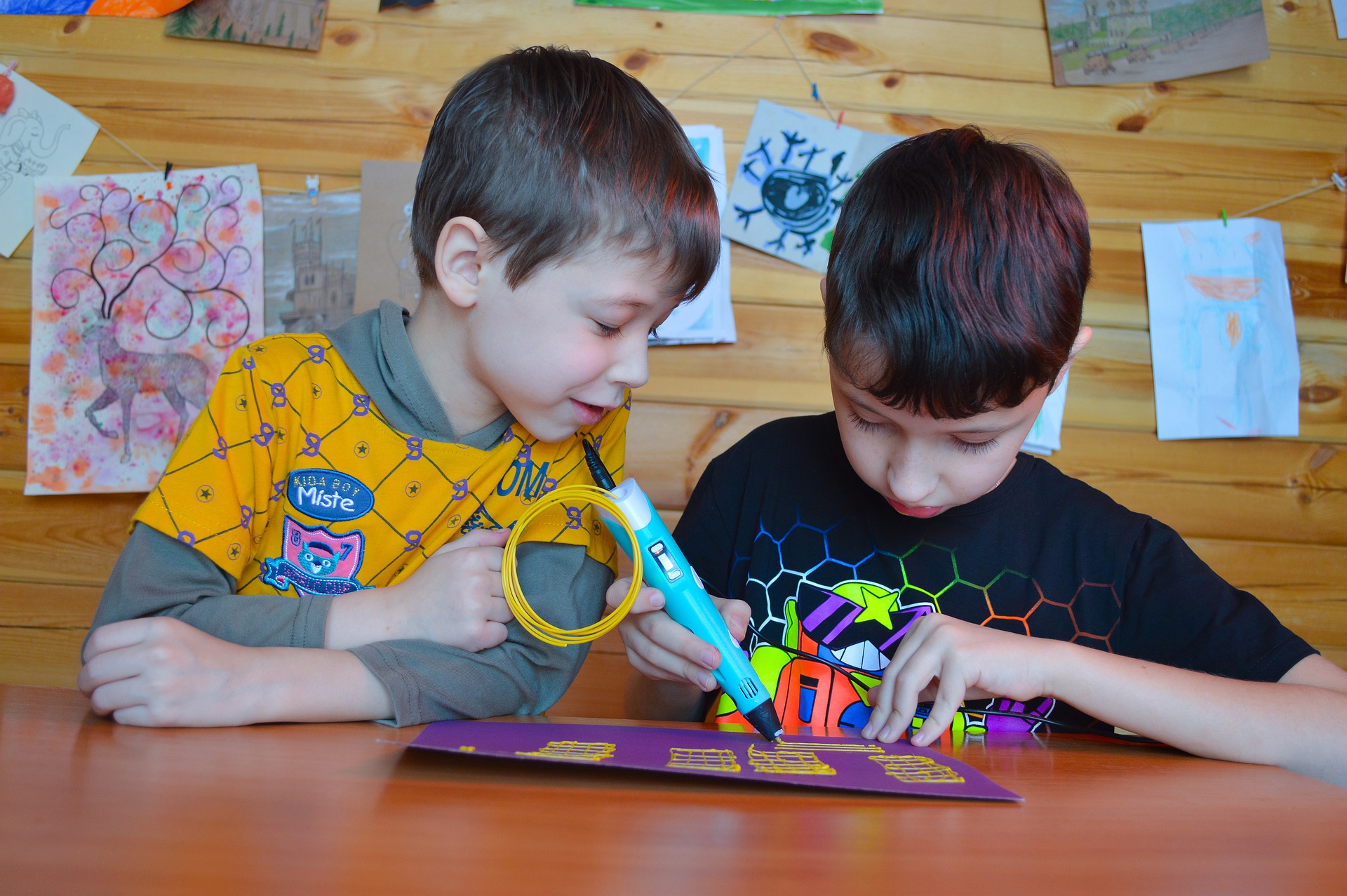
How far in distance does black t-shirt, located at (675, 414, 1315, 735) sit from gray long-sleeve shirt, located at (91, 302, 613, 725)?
6.9 inches

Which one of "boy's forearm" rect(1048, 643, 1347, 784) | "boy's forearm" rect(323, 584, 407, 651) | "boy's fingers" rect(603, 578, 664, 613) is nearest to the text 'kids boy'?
"boy's forearm" rect(323, 584, 407, 651)

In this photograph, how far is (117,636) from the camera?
55cm

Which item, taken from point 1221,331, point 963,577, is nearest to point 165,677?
point 963,577

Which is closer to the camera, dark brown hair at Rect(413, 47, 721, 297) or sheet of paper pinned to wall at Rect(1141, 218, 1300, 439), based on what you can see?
dark brown hair at Rect(413, 47, 721, 297)

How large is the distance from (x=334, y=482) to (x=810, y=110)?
922 mm

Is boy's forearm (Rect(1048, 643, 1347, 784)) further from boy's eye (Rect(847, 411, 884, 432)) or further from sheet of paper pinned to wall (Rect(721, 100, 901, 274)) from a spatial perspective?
sheet of paper pinned to wall (Rect(721, 100, 901, 274))

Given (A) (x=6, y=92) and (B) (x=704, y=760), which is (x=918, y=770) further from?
(A) (x=6, y=92)

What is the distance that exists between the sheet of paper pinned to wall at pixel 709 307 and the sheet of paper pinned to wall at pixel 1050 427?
0.47 meters

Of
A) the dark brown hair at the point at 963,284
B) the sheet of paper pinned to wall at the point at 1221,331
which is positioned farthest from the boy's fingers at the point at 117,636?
the sheet of paper pinned to wall at the point at 1221,331

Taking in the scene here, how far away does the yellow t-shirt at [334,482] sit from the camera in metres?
0.71

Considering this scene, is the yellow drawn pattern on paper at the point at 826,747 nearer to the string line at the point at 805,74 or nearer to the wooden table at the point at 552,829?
the wooden table at the point at 552,829

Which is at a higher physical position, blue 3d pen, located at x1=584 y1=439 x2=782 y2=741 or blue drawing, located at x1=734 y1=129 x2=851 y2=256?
blue drawing, located at x1=734 y1=129 x2=851 y2=256

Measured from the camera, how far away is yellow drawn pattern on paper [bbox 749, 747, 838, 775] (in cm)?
43

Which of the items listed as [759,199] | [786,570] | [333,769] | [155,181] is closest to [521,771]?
[333,769]
